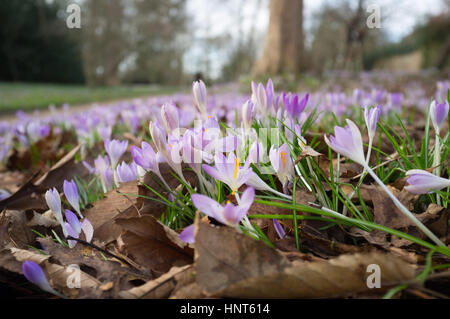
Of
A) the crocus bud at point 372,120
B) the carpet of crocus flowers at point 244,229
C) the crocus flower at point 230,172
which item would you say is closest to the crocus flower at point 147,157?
the carpet of crocus flowers at point 244,229

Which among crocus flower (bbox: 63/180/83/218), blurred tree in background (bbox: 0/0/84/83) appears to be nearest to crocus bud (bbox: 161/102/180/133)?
crocus flower (bbox: 63/180/83/218)

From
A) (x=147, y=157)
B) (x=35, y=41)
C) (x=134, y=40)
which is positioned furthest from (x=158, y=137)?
(x=134, y=40)

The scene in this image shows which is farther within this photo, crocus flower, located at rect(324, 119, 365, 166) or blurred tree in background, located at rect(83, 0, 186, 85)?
blurred tree in background, located at rect(83, 0, 186, 85)

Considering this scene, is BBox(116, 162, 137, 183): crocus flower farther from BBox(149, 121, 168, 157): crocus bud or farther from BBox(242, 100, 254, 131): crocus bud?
BBox(242, 100, 254, 131): crocus bud

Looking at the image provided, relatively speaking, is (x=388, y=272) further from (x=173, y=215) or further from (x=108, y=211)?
(x=108, y=211)

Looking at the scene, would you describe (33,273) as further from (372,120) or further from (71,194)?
(372,120)

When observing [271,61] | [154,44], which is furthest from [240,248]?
[154,44]

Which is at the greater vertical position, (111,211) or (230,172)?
(230,172)
